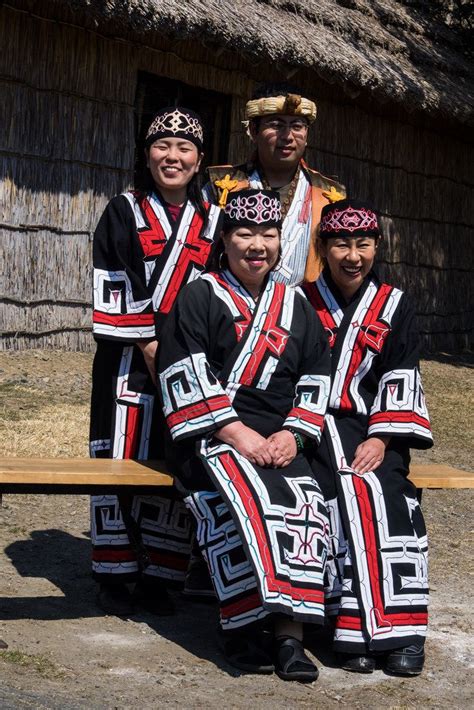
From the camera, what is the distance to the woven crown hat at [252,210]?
13.6ft

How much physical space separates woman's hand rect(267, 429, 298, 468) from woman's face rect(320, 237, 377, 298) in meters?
0.65

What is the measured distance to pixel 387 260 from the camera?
12.1 m

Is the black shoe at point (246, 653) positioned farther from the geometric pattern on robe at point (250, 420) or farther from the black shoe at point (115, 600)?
the black shoe at point (115, 600)

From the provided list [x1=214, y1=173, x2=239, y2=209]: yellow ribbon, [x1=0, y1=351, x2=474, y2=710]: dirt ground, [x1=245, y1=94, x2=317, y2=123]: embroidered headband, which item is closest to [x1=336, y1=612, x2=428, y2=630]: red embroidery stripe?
[x1=0, y1=351, x2=474, y2=710]: dirt ground

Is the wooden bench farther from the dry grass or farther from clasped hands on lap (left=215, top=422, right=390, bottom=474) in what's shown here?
the dry grass

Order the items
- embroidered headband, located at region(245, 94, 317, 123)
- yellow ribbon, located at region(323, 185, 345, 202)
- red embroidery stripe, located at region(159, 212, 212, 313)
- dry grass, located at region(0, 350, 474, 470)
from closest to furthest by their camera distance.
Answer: red embroidery stripe, located at region(159, 212, 212, 313)
embroidered headband, located at region(245, 94, 317, 123)
yellow ribbon, located at region(323, 185, 345, 202)
dry grass, located at region(0, 350, 474, 470)

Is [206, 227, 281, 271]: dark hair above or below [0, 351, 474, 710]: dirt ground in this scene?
above

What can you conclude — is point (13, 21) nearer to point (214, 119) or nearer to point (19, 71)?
point (19, 71)

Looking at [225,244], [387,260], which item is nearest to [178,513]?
[225,244]

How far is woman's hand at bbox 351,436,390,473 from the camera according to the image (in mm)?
4145

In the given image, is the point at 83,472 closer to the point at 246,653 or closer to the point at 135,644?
the point at 135,644

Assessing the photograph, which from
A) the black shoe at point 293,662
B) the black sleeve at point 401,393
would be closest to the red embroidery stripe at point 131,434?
the black sleeve at point 401,393

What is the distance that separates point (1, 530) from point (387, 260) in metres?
7.41

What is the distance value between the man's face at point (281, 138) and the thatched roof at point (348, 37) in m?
3.61
